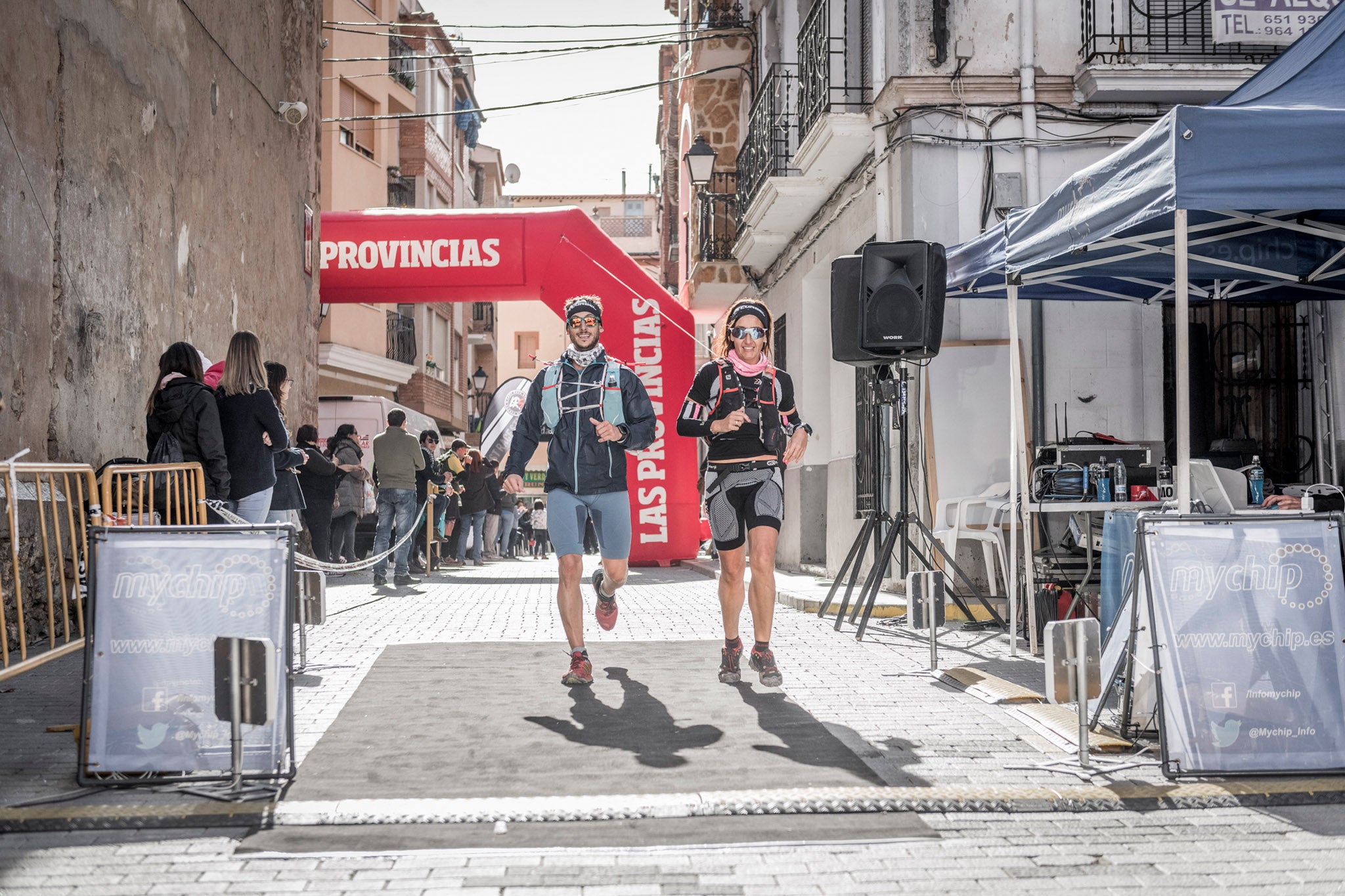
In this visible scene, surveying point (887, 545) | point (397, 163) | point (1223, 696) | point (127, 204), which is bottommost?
point (1223, 696)

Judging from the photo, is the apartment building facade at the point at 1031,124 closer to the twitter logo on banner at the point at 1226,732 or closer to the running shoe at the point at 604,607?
the running shoe at the point at 604,607

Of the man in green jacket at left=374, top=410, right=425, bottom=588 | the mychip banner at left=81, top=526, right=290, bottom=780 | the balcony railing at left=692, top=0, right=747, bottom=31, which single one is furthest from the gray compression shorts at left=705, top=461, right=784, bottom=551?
the balcony railing at left=692, top=0, right=747, bottom=31

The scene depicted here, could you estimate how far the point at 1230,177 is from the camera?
5.46 metres

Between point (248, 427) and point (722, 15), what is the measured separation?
50.6 feet

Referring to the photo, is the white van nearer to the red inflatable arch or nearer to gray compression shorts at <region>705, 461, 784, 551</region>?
the red inflatable arch

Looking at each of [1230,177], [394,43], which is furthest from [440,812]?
[394,43]

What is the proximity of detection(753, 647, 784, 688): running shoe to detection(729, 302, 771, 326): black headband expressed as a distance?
1.72 m

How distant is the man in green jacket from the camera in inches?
559

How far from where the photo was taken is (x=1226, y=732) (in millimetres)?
4664

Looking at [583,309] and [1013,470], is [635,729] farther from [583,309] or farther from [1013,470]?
[1013,470]

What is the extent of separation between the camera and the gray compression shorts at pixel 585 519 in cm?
676

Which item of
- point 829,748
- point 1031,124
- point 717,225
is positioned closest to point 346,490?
point 717,225

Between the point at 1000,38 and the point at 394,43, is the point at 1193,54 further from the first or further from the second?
the point at 394,43

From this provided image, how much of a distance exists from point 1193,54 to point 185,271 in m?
8.91
